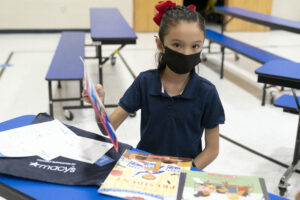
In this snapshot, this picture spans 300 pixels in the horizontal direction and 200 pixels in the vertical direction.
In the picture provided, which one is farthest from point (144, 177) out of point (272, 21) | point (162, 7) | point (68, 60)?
point (272, 21)

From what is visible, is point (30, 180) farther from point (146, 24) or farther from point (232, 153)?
point (146, 24)

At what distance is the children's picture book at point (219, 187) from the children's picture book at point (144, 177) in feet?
0.10

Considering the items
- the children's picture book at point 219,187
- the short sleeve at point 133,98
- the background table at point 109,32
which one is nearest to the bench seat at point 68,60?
the background table at point 109,32

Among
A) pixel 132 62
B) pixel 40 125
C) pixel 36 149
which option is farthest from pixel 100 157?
pixel 132 62

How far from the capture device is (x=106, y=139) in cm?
132

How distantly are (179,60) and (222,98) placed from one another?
2.90 meters

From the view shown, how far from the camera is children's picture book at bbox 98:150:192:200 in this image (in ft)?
3.19

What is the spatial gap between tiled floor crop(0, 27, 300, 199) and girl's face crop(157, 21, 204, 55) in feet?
4.97

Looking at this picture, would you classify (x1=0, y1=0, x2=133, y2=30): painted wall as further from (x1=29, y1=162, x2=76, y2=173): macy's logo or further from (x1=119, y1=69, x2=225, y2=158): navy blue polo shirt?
(x1=29, y1=162, x2=76, y2=173): macy's logo

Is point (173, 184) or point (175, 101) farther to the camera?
point (175, 101)

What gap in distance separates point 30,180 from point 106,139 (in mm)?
331

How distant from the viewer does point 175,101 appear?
1.39 metres

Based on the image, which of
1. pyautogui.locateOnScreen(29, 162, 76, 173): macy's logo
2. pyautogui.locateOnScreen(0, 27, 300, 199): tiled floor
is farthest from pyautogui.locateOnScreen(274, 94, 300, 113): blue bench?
pyautogui.locateOnScreen(29, 162, 76, 173): macy's logo

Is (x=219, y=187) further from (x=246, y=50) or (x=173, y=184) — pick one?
(x=246, y=50)
